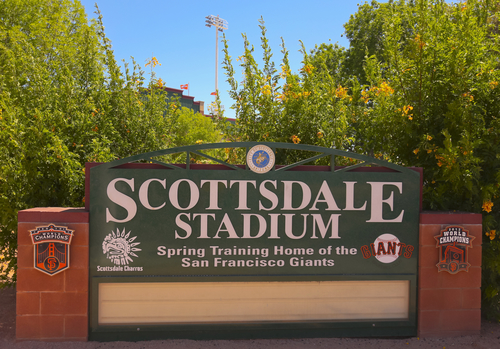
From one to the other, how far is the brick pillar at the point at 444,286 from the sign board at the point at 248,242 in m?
0.12

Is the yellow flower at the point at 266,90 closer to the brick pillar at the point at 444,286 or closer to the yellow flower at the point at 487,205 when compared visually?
the brick pillar at the point at 444,286

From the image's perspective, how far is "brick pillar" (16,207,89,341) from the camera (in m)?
4.12

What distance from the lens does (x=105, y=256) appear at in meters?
4.22

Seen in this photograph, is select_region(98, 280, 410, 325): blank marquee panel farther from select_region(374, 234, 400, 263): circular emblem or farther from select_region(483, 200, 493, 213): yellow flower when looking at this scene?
select_region(483, 200, 493, 213): yellow flower

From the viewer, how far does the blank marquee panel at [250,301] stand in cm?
428

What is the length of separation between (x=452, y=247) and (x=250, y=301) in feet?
8.38

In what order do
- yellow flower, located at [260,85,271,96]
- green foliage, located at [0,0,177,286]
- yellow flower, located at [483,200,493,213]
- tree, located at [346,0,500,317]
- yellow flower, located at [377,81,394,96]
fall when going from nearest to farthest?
yellow flower, located at [483,200,493,213], tree, located at [346,0,500,317], green foliage, located at [0,0,177,286], yellow flower, located at [377,81,394,96], yellow flower, located at [260,85,271,96]

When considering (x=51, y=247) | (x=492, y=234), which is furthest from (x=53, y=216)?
(x=492, y=234)

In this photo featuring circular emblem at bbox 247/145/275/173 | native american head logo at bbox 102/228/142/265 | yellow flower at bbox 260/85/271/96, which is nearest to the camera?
native american head logo at bbox 102/228/142/265

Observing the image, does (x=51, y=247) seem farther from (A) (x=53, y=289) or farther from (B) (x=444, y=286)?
(B) (x=444, y=286)

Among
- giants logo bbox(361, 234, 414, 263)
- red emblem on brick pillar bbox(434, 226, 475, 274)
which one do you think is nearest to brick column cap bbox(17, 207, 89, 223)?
giants logo bbox(361, 234, 414, 263)

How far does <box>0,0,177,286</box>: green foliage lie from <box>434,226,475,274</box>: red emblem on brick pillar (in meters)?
4.79

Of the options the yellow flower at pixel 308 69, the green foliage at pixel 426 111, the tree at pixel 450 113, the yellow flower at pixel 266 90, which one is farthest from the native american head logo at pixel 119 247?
the tree at pixel 450 113

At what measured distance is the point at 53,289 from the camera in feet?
13.6
